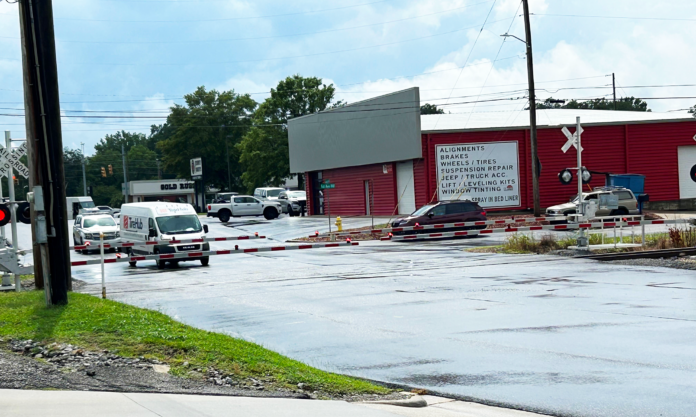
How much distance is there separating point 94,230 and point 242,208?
803 inches

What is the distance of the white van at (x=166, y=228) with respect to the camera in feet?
81.7

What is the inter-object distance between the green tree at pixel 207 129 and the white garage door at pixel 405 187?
5380 centimetres

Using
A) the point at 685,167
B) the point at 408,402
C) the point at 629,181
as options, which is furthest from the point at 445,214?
the point at 408,402

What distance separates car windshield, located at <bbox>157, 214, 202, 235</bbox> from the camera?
2591 cm

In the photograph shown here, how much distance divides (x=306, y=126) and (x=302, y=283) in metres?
40.7

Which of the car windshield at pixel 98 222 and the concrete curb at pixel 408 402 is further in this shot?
the car windshield at pixel 98 222

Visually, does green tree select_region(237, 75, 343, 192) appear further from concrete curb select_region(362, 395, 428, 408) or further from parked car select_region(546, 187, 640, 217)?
concrete curb select_region(362, 395, 428, 408)

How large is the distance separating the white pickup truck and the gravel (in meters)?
45.0

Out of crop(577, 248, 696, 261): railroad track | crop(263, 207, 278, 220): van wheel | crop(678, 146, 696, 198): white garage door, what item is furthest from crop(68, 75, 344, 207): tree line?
crop(577, 248, 696, 261): railroad track

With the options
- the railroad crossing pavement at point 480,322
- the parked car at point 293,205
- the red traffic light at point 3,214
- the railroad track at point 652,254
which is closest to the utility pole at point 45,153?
the railroad crossing pavement at point 480,322

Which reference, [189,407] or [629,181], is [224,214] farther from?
[189,407]

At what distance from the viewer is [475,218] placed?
116 feet

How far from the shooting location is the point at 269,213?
54.5 meters

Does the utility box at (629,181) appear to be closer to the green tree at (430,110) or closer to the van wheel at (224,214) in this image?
the van wheel at (224,214)
